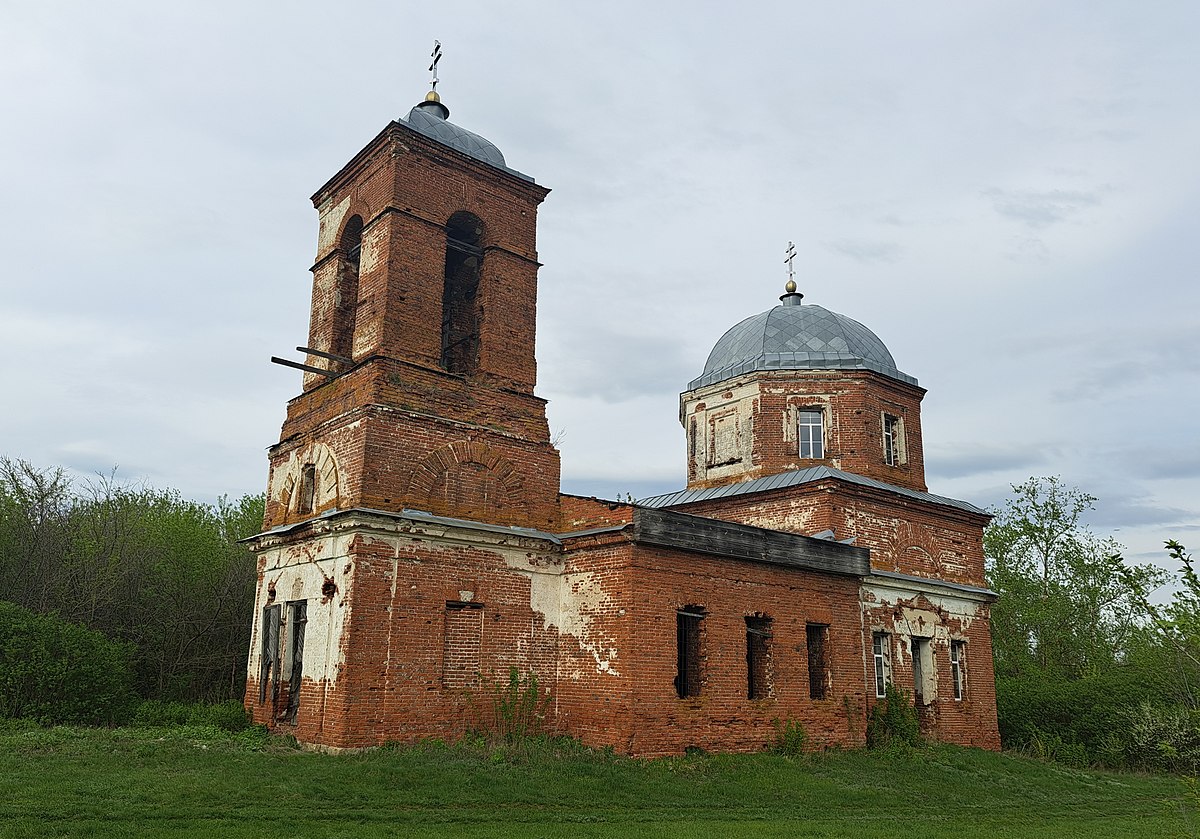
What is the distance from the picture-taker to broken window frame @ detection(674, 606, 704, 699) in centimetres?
1332

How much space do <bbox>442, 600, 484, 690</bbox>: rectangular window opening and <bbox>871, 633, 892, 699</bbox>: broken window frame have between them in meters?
7.75

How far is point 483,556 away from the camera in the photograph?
43.4 ft

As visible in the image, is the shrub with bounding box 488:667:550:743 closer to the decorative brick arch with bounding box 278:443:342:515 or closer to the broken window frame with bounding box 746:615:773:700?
the broken window frame with bounding box 746:615:773:700

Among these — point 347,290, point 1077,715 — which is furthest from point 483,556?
point 1077,715

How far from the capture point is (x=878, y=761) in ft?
46.2

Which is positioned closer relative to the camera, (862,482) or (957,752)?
(957,752)

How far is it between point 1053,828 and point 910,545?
7660 millimetres

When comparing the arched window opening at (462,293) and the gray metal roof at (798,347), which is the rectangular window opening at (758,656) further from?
the gray metal roof at (798,347)

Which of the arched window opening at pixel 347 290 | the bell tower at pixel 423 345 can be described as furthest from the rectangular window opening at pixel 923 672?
the arched window opening at pixel 347 290

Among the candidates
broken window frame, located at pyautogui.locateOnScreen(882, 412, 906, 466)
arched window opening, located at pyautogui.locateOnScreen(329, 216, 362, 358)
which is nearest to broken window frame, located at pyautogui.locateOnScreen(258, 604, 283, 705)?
arched window opening, located at pyautogui.locateOnScreen(329, 216, 362, 358)

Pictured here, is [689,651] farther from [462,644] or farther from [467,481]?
[467,481]

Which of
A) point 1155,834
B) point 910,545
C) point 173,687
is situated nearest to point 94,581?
point 173,687

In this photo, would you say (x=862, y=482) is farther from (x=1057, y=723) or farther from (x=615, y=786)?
(x=615, y=786)

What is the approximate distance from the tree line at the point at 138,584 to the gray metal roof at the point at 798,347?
38.5ft
